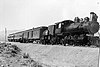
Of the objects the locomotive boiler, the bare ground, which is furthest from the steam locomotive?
the bare ground

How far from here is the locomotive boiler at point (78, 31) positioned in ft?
84.6

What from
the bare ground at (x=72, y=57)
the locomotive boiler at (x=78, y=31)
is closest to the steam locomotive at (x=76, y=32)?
the locomotive boiler at (x=78, y=31)

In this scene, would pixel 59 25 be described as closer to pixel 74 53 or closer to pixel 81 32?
pixel 81 32

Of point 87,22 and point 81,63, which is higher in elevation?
point 87,22

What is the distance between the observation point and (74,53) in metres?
21.9

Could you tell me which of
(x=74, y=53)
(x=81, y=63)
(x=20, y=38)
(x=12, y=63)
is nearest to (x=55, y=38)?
(x=74, y=53)

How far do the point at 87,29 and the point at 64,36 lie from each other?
5670 millimetres

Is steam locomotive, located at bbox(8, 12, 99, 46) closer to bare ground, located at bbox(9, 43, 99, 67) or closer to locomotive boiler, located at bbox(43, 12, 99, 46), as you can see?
locomotive boiler, located at bbox(43, 12, 99, 46)

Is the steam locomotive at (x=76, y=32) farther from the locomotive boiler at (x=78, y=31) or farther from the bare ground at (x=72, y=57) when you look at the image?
the bare ground at (x=72, y=57)

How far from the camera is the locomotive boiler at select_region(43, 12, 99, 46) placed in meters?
25.8

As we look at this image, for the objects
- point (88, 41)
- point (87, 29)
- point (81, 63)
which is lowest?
point (81, 63)

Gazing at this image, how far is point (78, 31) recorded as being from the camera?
88.1 feet

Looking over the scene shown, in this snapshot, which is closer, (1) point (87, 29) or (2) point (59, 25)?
(1) point (87, 29)

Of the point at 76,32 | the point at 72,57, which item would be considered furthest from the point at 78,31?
the point at 72,57
